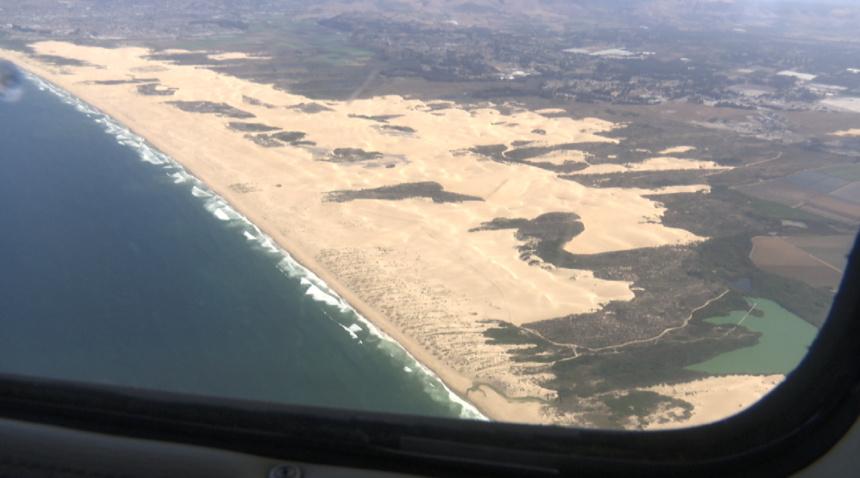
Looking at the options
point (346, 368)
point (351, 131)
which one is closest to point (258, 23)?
point (351, 131)

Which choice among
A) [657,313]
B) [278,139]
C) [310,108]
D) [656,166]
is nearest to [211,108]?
[310,108]

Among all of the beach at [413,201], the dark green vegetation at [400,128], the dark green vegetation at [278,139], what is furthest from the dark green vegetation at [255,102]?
the dark green vegetation at [400,128]

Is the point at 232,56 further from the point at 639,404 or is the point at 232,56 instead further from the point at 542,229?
the point at 639,404

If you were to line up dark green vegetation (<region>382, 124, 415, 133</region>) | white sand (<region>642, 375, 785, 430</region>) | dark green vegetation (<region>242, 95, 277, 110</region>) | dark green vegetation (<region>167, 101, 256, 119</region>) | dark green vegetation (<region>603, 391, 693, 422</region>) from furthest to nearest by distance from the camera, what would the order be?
1. dark green vegetation (<region>242, 95, 277, 110</region>)
2. dark green vegetation (<region>167, 101, 256, 119</region>)
3. dark green vegetation (<region>382, 124, 415, 133</region>)
4. dark green vegetation (<region>603, 391, 693, 422</region>)
5. white sand (<region>642, 375, 785, 430</region>)

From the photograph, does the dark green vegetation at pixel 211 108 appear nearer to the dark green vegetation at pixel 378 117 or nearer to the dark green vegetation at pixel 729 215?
the dark green vegetation at pixel 378 117

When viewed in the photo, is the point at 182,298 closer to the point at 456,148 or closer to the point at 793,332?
the point at 793,332

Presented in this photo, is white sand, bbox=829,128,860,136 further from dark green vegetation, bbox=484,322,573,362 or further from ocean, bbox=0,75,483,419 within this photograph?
ocean, bbox=0,75,483,419

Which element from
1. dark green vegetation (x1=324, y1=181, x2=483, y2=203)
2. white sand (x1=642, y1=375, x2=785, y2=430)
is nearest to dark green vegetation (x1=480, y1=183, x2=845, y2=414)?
white sand (x1=642, y1=375, x2=785, y2=430)

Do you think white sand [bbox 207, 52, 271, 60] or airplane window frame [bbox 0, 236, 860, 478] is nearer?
airplane window frame [bbox 0, 236, 860, 478]
